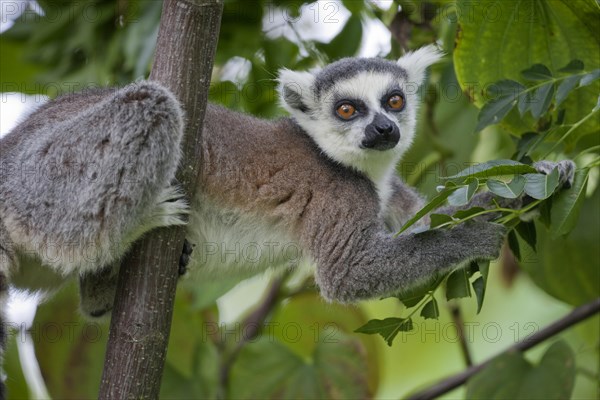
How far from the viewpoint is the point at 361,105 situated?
5078mm

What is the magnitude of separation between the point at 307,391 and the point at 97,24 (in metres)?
2.97

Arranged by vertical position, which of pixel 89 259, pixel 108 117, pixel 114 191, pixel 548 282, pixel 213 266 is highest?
pixel 108 117

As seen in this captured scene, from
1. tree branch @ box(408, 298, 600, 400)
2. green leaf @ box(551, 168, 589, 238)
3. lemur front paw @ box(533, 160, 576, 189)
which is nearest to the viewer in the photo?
green leaf @ box(551, 168, 589, 238)

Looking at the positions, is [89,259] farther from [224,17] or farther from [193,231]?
[224,17]

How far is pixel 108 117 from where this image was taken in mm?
4094

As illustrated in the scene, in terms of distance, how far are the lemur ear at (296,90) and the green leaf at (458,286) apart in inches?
71.7

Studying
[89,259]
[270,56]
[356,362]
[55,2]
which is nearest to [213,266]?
[89,259]

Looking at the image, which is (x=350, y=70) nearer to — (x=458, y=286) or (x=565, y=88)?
(x=565, y=88)

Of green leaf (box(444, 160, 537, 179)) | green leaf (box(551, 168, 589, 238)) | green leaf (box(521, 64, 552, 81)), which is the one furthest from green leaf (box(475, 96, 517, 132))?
green leaf (box(444, 160, 537, 179))

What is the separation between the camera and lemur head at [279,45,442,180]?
492 cm

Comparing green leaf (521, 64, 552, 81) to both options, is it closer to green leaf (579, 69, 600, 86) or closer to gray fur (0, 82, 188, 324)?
green leaf (579, 69, 600, 86)

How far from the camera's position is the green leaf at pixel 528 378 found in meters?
4.33

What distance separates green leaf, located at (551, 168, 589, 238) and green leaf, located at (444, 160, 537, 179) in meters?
0.36

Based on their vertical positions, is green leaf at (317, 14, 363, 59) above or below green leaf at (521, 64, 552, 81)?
above
